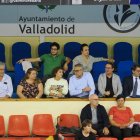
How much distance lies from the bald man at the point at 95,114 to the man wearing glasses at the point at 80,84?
1.40 feet

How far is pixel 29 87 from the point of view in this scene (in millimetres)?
11273

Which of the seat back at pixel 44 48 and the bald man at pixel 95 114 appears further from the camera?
the seat back at pixel 44 48

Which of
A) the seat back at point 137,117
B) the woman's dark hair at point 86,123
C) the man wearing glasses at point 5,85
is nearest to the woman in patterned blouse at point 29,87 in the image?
the man wearing glasses at point 5,85

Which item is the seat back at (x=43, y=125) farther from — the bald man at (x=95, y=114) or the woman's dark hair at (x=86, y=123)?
the woman's dark hair at (x=86, y=123)

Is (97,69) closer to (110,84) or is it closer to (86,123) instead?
(110,84)

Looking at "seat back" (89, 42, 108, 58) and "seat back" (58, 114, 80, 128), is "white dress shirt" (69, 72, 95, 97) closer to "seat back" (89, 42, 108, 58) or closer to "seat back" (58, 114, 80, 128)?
"seat back" (58, 114, 80, 128)

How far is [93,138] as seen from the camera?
1030 cm

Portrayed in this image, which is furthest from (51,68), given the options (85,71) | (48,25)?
(48,25)

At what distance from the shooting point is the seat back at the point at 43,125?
35.2ft

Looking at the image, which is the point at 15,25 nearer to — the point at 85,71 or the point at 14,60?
the point at 14,60

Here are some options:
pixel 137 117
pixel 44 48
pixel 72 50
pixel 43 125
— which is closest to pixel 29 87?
pixel 43 125

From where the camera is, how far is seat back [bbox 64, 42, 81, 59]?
13.4 metres

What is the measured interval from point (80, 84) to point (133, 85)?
1.02 m

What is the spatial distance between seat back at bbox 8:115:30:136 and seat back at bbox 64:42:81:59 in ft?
8.78
